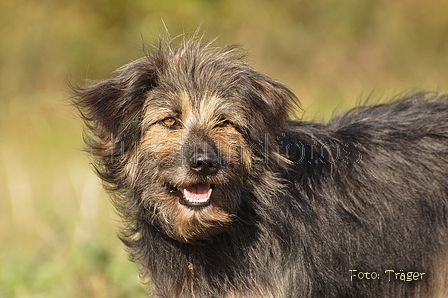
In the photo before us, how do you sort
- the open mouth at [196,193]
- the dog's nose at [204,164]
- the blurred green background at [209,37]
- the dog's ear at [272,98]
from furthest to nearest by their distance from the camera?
1. the blurred green background at [209,37]
2. the dog's ear at [272,98]
3. the open mouth at [196,193]
4. the dog's nose at [204,164]

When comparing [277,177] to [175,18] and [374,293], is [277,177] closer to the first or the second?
[374,293]

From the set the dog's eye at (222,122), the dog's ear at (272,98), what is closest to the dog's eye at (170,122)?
the dog's eye at (222,122)

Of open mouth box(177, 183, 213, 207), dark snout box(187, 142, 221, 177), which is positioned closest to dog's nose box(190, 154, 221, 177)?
dark snout box(187, 142, 221, 177)

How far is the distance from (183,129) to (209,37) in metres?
12.0

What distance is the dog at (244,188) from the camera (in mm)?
4820

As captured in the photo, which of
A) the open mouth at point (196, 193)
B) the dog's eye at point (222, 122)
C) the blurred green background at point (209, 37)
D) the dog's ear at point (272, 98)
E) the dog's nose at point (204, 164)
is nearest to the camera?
the dog's nose at point (204, 164)

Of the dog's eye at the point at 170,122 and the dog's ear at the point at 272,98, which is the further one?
the dog's ear at the point at 272,98

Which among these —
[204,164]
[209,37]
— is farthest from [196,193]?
[209,37]

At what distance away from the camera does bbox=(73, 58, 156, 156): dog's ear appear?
4906mm

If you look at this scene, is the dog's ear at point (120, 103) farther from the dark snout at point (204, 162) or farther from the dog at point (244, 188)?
the dark snout at point (204, 162)

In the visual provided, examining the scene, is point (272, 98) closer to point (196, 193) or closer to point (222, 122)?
point (222, 122)

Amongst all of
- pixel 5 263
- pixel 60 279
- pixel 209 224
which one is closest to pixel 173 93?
pixel 209 224

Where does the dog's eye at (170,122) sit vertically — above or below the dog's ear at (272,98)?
below

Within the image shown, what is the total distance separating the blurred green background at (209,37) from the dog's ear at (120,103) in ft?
22.8
